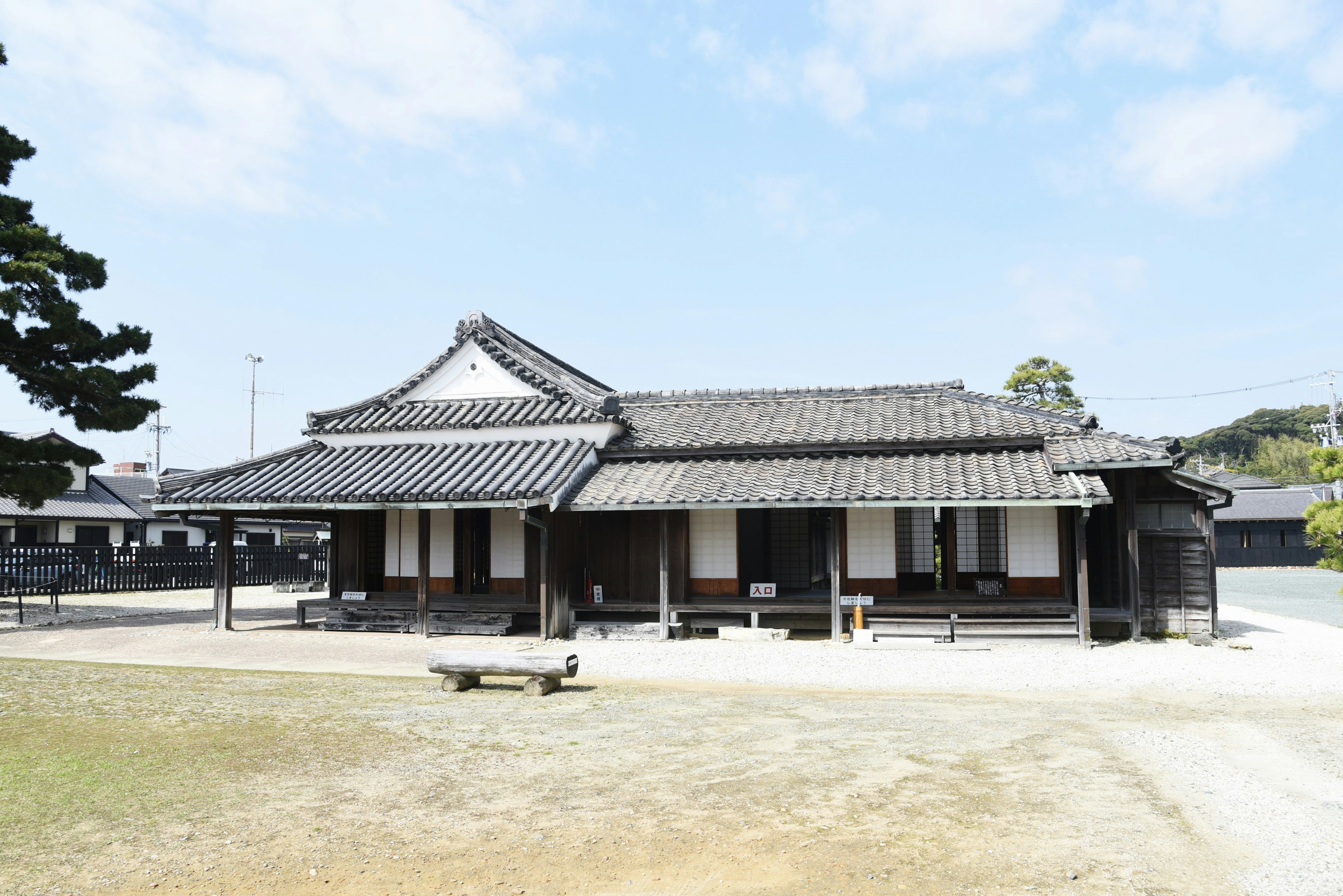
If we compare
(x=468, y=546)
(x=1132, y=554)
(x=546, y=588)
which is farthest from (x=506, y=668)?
(x=1132, y=554)

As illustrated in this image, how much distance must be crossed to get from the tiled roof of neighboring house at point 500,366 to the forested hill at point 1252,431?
83.7 m

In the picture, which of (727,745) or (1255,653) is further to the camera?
(1255,653)

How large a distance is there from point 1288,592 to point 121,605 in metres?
31.9

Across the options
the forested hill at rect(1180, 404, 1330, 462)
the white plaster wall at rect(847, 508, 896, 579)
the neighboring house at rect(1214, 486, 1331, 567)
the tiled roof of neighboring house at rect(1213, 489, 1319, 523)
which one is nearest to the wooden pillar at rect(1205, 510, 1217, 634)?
the white plaster wall at rect(847, 508, 896, 579)

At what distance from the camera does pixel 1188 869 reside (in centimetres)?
482

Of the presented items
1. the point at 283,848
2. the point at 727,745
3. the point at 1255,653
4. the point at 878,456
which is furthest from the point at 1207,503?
the point at 283,848

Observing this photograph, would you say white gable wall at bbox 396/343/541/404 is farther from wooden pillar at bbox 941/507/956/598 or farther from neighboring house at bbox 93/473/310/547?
neighboring house at bbox 93/473/310/547

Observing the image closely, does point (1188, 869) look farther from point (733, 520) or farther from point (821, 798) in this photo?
point (733, 520)

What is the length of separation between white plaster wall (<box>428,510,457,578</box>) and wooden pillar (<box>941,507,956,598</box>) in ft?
30.8

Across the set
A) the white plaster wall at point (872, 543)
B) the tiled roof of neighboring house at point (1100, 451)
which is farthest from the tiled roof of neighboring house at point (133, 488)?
the tiled roof of neighboring house at point (1100, 451)

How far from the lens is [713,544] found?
655 inches

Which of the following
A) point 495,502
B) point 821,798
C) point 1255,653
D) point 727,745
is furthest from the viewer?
point 495,502

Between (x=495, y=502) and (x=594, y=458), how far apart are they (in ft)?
9.86

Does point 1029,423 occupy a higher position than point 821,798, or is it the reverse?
point 1029,423
